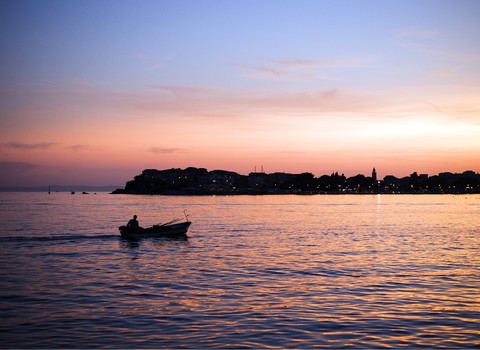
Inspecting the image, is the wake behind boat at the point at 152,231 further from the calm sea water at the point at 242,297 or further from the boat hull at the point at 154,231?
the calm sea water at the point at 242,297

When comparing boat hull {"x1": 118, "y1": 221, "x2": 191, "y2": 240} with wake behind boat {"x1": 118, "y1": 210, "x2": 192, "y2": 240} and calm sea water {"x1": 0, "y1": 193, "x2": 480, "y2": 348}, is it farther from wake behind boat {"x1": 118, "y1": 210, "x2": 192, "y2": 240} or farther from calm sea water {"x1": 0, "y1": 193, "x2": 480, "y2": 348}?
calm sea water {"x1": 0, "y1": 193, "x2": 480, "y2": 348}

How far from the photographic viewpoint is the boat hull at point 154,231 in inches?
1892

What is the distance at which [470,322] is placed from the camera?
17.3 metres

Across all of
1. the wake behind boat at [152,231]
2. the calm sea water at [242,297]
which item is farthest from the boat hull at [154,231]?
the calm sea water at [242,297]

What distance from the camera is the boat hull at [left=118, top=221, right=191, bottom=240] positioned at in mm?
48069

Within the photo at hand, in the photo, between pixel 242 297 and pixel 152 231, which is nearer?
pixel 242 297

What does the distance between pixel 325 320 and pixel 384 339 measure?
253cm

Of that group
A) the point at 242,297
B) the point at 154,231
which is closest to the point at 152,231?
the point at 154,231

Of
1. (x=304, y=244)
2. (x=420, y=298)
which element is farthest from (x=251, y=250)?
(x=420, y=298)

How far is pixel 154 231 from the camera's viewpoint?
4994 centimetres

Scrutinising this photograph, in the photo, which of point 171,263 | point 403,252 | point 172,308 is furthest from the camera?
point 403,252

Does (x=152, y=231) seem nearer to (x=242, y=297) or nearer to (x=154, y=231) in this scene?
(x=154, y=231)

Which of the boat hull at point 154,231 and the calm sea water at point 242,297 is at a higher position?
the boat hull at point 154,231

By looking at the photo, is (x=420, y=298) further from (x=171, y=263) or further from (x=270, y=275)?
(x=171, y=263)
